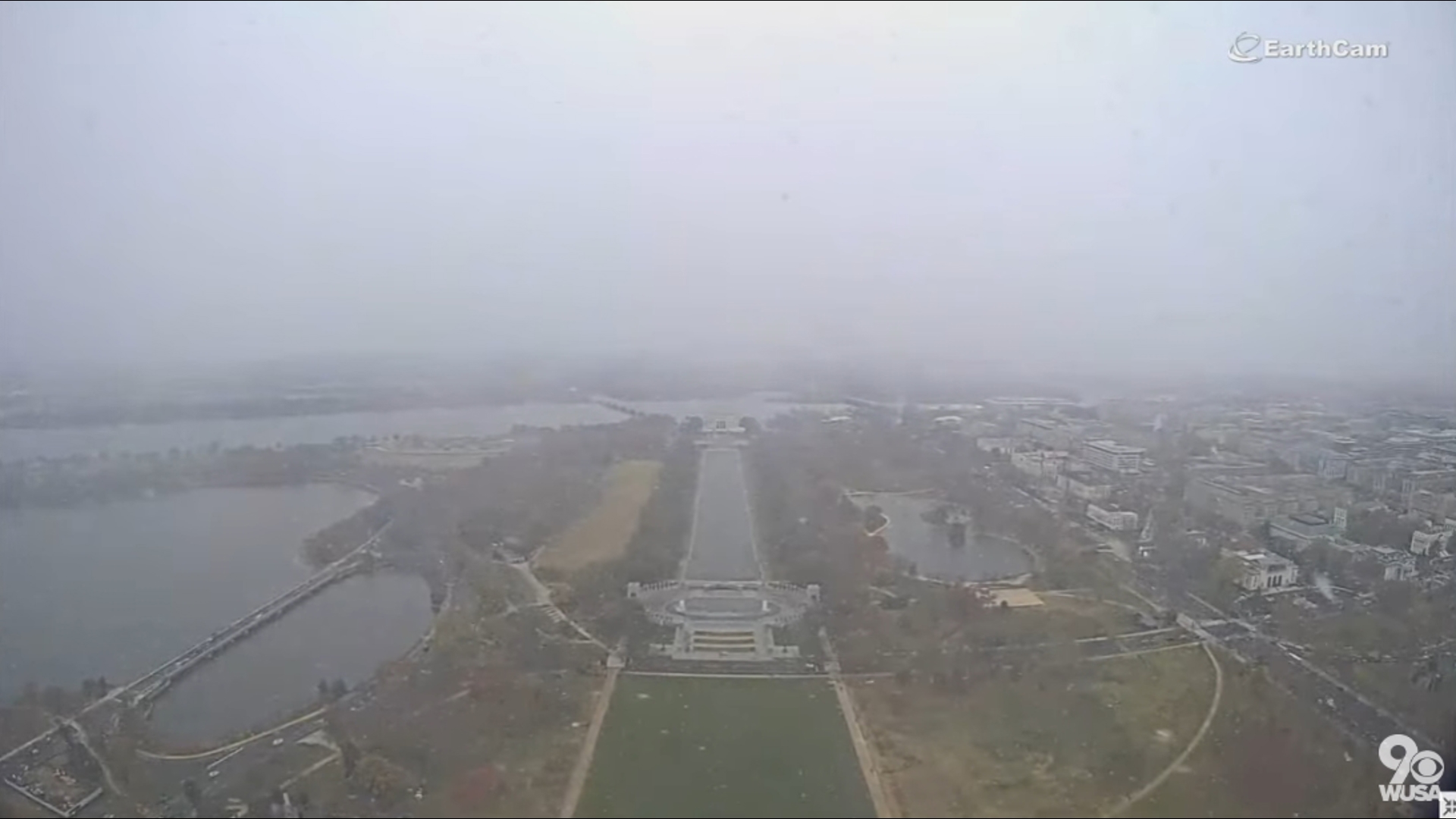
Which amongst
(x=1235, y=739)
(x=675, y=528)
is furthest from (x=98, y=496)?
(x=1235, y=739)

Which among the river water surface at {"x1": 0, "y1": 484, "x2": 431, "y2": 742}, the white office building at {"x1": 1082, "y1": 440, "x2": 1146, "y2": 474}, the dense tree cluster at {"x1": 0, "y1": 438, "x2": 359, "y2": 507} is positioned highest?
the dense tree cluster at {"x1": 0, "y1": 438, "x2": 359, "y2": 507}

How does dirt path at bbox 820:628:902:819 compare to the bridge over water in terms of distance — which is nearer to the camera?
dirt path at bbox 820:628:902:819

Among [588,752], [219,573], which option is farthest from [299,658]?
[588,752]

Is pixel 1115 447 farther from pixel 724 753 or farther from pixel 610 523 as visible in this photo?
pixel 724 753

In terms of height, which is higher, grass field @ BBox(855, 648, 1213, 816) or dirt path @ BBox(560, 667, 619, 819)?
dirt path @ BBox(560, 667, 619, 819)

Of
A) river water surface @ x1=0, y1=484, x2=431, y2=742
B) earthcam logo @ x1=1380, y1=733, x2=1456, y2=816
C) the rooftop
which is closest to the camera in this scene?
earthcam logo @ x1=1380, y1=733, x2=1456, y2=816

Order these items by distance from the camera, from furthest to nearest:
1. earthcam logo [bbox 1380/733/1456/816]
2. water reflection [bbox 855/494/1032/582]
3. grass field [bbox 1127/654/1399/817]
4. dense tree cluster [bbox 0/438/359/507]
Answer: dense tree cluster [bbox 0/438/359/507] → water reflection [bbox 855/494/1032/582] → grass field [bbox 1127/654/1399/817] → earthcam logo [bbox 1380/733/1456/816]

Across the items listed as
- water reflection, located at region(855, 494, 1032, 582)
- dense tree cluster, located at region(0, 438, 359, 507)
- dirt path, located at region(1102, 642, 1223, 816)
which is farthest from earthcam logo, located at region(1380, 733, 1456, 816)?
dense tree cluster, located at region(0, 438, 359, 507)

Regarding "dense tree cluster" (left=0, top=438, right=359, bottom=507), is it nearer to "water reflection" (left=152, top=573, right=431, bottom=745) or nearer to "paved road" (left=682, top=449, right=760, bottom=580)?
"water reflection" (left=152, top=573, right=431, bottom=745)
